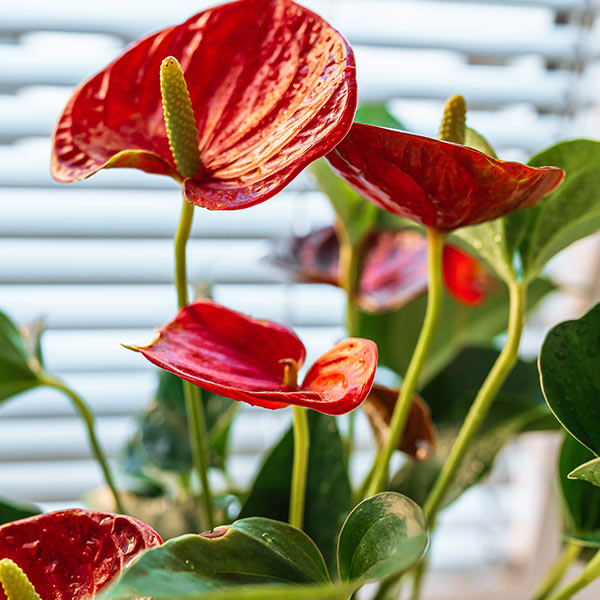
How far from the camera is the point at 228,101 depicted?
1.13 ft

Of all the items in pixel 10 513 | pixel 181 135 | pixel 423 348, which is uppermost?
pixel 181 135

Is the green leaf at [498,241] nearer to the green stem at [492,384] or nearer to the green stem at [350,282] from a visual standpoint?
the green stem at [492,384]

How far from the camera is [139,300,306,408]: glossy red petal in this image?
0.29 metres

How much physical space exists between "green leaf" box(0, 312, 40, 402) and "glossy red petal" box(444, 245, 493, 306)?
33 cm

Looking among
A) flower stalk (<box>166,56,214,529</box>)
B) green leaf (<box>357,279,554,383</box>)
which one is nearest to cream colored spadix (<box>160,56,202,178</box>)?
flower stalk (<box>166,56,214,529</box>)

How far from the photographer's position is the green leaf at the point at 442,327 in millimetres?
614

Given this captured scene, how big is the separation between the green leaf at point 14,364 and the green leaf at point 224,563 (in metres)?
0.22

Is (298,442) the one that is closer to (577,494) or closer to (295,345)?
(295,345)

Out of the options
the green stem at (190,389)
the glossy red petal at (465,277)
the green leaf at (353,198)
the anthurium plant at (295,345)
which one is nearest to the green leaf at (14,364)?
the anthurium plant at (295,345)

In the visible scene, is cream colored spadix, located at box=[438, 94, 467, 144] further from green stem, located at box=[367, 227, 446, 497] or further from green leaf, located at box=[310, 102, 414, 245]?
green leaf, located at box=[310, 102, 414, 245]

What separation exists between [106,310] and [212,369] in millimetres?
674

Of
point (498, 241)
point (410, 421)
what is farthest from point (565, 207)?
point (410, 421)

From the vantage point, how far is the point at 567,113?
95cm

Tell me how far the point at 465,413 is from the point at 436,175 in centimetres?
24
